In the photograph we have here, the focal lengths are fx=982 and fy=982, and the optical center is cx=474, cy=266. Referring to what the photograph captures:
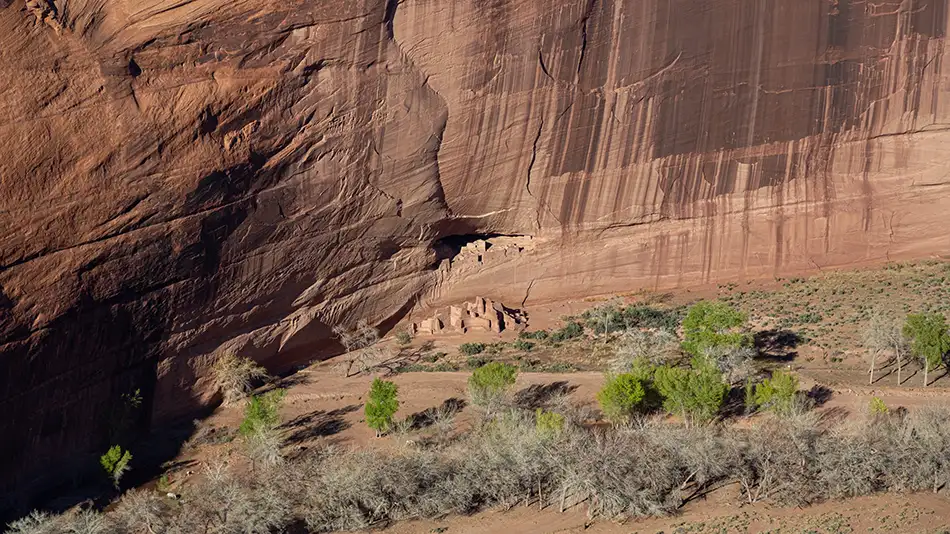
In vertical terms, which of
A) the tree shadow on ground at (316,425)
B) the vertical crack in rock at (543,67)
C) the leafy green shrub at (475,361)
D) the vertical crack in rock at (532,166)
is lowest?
the tree shadow on ground at (316,425)

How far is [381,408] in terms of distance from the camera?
24484 millimetres

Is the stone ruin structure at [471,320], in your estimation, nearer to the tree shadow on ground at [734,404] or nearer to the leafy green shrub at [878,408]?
the tree shadow on ground at [734,404]

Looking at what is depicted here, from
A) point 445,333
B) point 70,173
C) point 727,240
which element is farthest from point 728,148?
point 70,173

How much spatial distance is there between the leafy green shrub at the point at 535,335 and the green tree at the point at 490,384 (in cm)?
364

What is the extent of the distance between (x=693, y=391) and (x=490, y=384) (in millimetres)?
5102

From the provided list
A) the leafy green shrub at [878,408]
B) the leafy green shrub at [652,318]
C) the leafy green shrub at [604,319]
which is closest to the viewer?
the leafy green shrub at [878,408]

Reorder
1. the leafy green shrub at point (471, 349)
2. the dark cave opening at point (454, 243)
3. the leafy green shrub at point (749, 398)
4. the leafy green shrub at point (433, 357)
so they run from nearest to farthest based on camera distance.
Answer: the leafy green shrub at point (749, 398) → the leafy green shrub at point (433, 357) → the leafy green shrub at point (471, 349) → the dark cave opening at point (454, 243)

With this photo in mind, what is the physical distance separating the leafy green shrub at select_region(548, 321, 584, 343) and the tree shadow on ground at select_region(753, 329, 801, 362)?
5076mm

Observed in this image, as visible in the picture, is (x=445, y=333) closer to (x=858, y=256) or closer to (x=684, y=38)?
(x=684, y=38)

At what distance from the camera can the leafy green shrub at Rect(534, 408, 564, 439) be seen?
917 inches

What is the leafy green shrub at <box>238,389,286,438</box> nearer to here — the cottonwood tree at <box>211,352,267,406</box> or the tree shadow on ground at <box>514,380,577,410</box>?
the cottonwood tree at <box>211,352,267,406</box>

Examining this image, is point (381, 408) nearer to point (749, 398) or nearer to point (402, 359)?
point (402, 359)

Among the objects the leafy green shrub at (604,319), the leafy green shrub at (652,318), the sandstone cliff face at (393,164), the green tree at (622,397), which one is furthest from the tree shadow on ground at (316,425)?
the leafy green shrub at (652,318)

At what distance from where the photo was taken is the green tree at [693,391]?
24.1 metres
